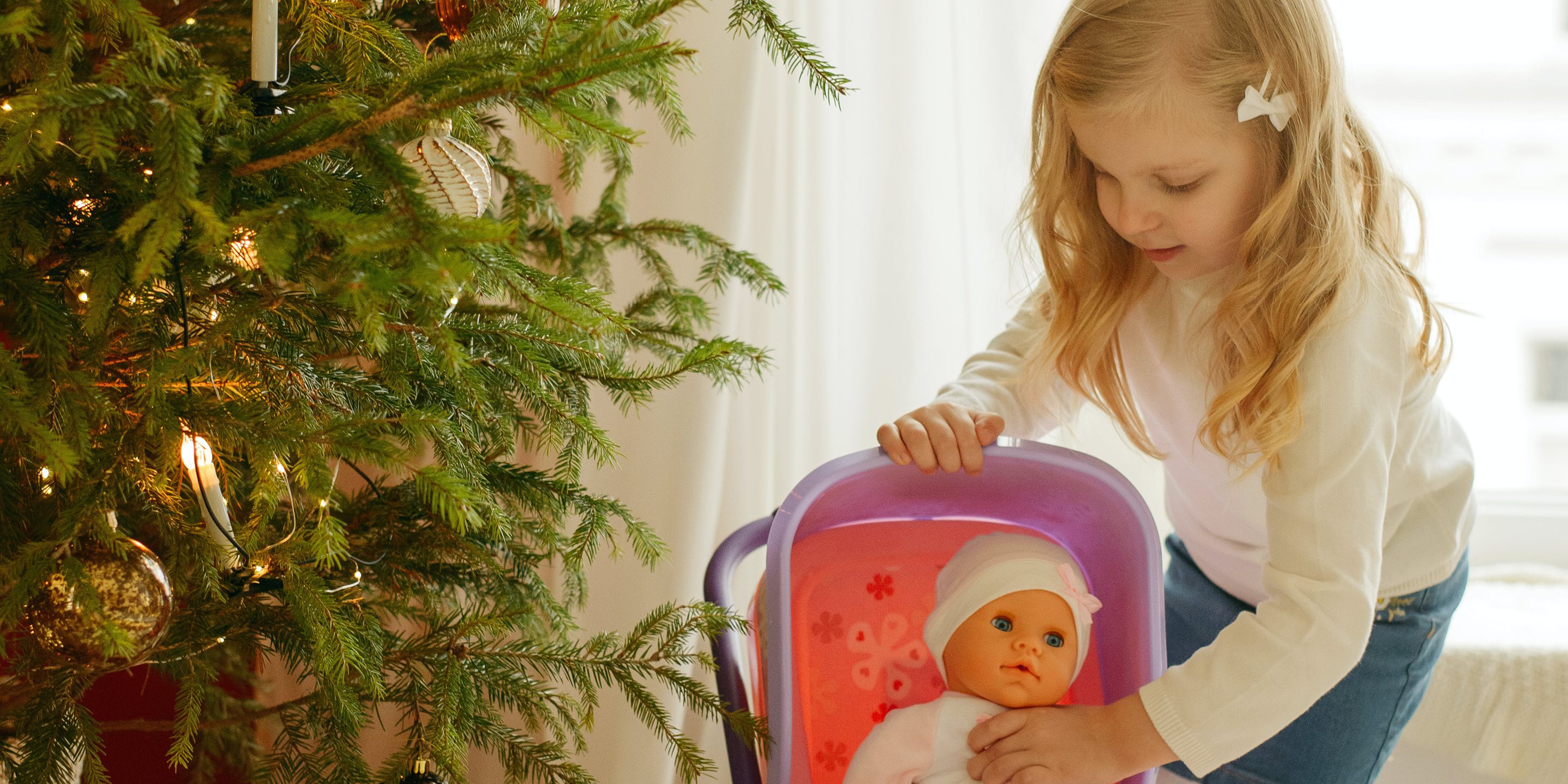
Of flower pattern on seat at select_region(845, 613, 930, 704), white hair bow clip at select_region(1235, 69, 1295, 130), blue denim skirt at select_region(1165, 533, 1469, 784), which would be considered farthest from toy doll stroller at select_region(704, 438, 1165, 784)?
white hair bow clip at select_region(1235, 69, 1295, 130)

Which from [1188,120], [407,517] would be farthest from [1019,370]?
[407,517]

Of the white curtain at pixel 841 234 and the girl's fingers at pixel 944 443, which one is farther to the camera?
the white curtain at pixel 841 234

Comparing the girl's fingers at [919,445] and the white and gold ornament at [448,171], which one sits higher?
the white and gold ornament at [448,171]

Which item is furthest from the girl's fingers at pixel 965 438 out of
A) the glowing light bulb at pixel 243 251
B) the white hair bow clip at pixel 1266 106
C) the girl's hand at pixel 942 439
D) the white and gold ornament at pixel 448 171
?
the glowing light bulb at pixel 243 251

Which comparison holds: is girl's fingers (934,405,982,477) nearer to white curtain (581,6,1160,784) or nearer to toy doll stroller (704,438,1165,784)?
toy doll stroller (704,438,1165,784)

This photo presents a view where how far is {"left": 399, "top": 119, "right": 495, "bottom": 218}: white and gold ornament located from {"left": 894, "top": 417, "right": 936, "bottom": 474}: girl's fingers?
43cm

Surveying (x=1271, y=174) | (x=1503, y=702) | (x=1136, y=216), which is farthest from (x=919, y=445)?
(x=1503, y=702)

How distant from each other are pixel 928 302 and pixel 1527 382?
3.68 ft

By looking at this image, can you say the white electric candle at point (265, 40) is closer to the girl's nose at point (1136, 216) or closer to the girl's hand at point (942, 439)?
the girl's hand at point (942, 439)

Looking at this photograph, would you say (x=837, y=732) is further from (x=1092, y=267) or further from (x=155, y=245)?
(x=155, y=245)

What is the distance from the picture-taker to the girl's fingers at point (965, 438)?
94 cm

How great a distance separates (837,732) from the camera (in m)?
1.12

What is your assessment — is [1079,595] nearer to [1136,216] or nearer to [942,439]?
[942,439]

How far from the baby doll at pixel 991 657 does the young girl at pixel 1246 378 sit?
4 cm
